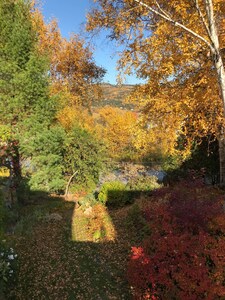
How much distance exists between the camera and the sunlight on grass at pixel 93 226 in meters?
9.73

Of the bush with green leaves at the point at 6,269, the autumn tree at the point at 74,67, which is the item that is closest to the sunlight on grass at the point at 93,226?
the bush with green leaves at the point at 6,269

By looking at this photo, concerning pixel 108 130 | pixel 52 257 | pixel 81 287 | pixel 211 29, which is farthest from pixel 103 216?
pixel 108 130

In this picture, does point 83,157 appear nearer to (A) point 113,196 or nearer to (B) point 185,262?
(A) point 113,196

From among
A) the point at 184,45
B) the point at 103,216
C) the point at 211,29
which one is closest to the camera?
the point at 211,29

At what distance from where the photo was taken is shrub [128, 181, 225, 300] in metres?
5.34

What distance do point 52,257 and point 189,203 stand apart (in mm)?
4276

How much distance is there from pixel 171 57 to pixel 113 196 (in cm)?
718

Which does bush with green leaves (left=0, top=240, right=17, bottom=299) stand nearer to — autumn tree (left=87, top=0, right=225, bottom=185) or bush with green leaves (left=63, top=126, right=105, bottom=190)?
autumn tree (left=87, top=0, right=225, bottom=185)

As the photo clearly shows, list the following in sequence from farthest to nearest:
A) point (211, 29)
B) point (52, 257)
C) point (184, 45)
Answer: point (52, 257) → point (184, 45) → point (211, 29)

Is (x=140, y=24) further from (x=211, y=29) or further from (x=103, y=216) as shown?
(x=103, y=216)

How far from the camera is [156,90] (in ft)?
31.2

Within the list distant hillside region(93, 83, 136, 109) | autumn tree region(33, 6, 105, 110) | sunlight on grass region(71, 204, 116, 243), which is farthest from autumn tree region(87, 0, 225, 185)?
autumn tree region(33, 6, 105, 110)

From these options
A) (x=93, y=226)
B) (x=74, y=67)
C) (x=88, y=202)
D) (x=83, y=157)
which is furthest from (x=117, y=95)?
(x=93, y=226)

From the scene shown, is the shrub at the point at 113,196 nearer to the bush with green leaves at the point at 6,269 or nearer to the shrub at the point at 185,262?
the shrub at the point at 185,262
